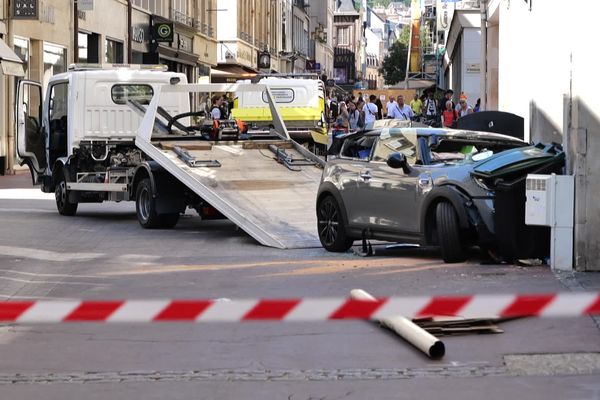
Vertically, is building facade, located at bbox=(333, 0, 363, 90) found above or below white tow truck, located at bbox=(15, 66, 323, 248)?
above

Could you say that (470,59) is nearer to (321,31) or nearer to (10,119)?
(10,119)

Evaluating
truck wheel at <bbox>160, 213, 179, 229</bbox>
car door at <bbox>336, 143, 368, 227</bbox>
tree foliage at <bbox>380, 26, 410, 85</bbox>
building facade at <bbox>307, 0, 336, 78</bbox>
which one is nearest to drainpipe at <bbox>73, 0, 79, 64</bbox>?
truck wheel at <bbox>160, 213, 179, 229</bbox>

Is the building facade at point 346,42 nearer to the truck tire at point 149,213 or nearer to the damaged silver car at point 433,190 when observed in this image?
the truck tire at point 149,213

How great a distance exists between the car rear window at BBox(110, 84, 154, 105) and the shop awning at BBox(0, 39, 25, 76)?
10.2 m

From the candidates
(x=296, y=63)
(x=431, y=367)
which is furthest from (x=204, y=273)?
(x=296, y=63)

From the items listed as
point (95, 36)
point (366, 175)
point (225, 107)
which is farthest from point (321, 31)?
point (366, 175)

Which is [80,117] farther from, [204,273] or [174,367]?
[174,367]

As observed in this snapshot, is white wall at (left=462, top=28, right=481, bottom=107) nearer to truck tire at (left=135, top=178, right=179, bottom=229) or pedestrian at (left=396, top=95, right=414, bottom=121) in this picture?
pedestrian at (left=396, top=95, right=414, bottom=121)

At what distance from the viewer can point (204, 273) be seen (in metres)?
13.0

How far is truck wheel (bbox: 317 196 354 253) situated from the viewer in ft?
48.7

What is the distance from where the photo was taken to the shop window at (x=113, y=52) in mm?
42312

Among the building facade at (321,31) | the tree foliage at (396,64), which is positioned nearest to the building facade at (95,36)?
the building facade at (321,31)

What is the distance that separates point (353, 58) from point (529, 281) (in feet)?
517

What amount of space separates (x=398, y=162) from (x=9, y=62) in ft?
62.7
